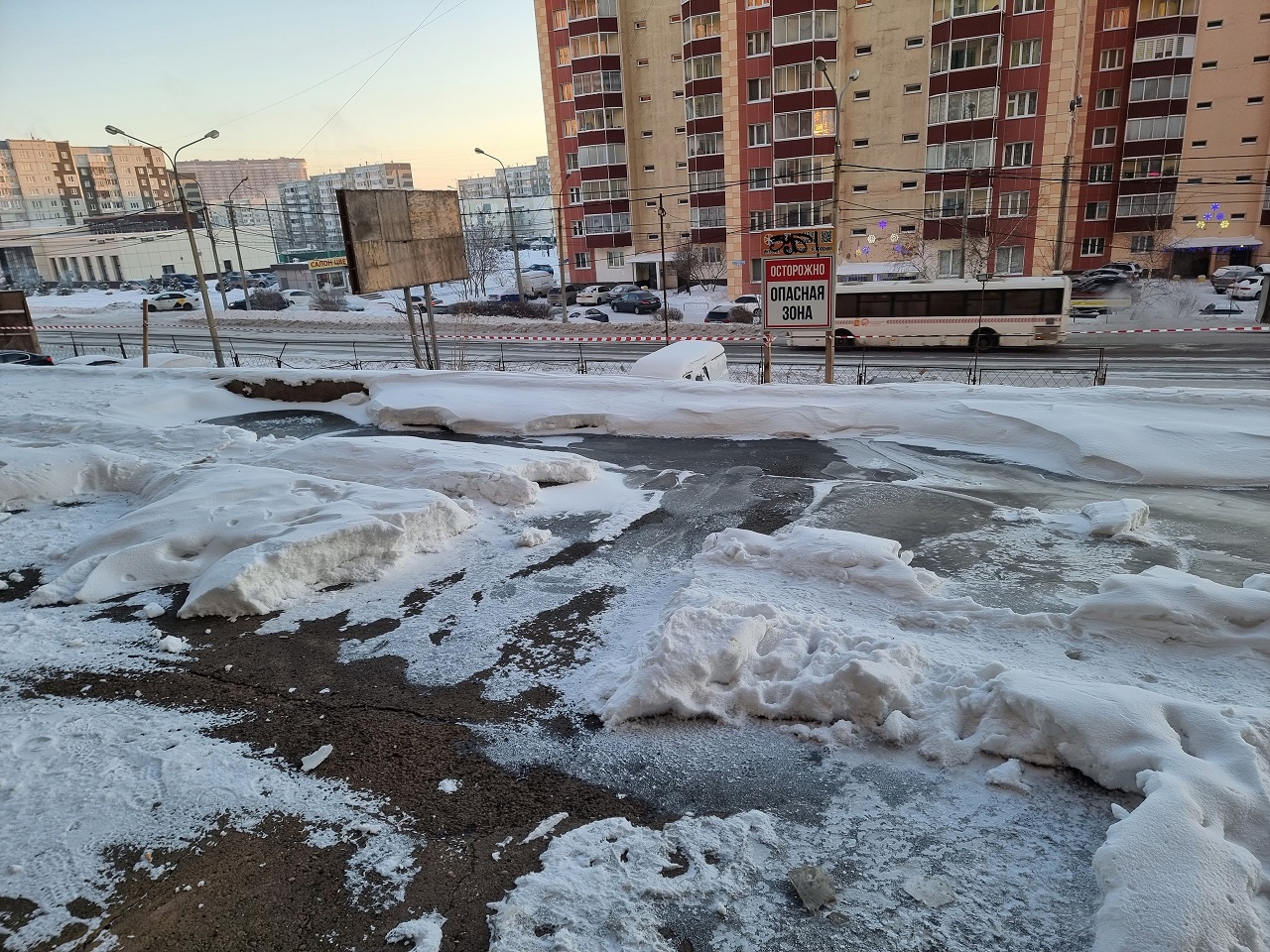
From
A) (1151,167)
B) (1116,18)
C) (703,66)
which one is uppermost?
(1116,18)

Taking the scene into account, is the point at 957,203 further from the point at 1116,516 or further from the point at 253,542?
the point at 253,542

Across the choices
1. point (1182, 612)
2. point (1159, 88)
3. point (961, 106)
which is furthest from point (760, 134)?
point (1182, 612)

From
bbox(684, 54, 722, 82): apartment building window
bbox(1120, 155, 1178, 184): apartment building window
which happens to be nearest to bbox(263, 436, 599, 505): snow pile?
bbox(684, 54, 722, 82): apartment building window

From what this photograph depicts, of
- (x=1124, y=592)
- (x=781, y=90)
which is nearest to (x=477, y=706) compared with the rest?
(x=1124, y=592)

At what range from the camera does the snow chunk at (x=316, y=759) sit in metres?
4.61

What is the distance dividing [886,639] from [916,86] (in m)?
46.1

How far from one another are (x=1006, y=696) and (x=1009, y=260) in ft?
148

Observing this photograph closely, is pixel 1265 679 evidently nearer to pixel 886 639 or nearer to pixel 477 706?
pixel 886 639

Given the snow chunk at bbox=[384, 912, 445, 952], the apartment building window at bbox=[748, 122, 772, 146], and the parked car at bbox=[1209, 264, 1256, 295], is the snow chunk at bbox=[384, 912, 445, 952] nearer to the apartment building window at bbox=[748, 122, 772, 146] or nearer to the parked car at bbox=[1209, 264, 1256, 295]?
the apartment building window at bbox=[748, 122, 772, 146]

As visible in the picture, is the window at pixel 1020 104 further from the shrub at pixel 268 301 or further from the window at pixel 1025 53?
the shrub at pixel 268 301

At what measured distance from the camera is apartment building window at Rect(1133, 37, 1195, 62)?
4422 cm

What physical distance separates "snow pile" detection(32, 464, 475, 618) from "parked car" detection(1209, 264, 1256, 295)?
46274 millimetres

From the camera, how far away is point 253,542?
7.21 m

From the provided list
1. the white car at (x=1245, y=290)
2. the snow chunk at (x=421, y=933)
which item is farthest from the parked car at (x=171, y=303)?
the white car at (x=1245, y=290)
